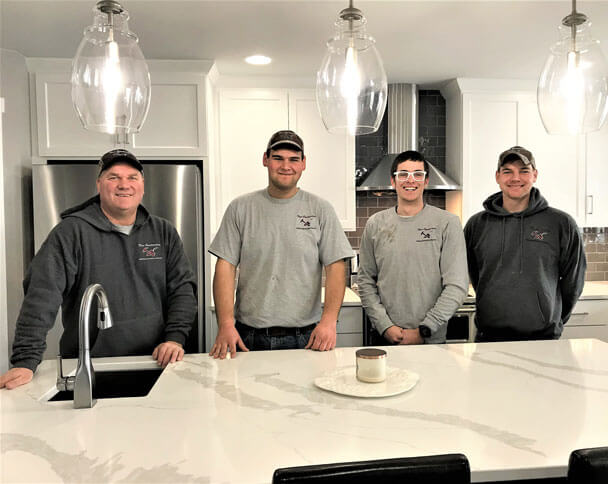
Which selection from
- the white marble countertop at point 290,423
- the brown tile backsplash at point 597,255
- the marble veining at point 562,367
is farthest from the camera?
the brown tile backsplash at point 597,255

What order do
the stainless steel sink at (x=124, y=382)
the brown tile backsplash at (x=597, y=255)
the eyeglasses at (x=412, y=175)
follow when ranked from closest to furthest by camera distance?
the stainless steel sink at (x=124, y=382), the eyeglasses at (x=412, y=175), the brown tile backsplash at (x=597, y=255)

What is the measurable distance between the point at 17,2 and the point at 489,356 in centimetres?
262

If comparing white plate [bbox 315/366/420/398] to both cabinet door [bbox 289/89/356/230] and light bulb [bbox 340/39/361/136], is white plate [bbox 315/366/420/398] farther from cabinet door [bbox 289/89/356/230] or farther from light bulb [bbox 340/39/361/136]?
cabinet door [bbox 289/89/356/230]

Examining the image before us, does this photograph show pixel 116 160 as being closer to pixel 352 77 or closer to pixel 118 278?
pixel 118 278

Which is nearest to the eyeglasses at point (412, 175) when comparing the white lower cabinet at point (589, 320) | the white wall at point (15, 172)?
the white lower cabinet at point (589, 320)

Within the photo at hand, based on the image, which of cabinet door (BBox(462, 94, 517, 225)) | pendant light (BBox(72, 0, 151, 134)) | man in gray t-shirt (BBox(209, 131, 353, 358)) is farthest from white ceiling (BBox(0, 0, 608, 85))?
pendant light (BBox(72, 0, 151, 134))

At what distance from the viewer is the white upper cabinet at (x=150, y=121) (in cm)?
332

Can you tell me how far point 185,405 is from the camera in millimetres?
1383

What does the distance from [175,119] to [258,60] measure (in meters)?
0.68

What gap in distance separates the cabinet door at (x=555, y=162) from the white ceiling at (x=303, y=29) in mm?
515

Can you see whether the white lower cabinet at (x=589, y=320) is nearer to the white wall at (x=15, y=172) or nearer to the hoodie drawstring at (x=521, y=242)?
the hoodie drawstring at (x=521, y=242)

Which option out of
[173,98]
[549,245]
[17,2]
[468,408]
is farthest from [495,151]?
[17,2]

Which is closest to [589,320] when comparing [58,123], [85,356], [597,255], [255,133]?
[597,255]

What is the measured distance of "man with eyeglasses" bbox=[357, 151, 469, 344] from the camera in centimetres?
238
